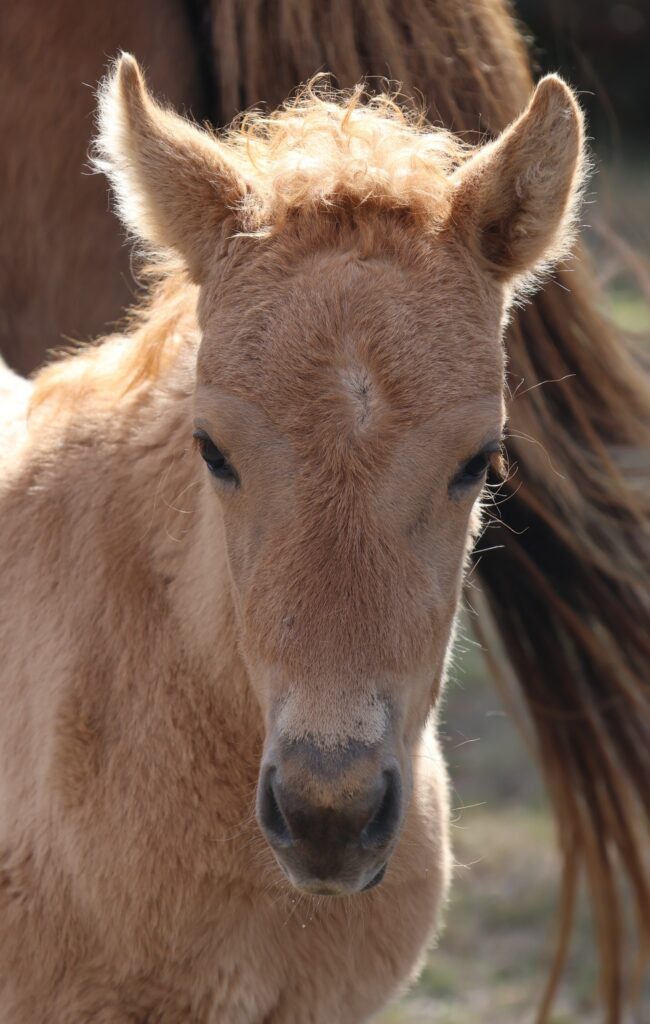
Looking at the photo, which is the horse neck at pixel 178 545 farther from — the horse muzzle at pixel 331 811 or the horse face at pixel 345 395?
the horse muzzle at pixel 331 811

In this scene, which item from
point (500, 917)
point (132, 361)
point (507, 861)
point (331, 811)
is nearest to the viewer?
point (331, 811)

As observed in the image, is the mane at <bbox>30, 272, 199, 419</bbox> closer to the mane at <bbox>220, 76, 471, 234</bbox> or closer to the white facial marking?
the mane at <bbox>220, 76, 471, 234</bbox>

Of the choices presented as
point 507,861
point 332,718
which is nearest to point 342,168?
point 332,718

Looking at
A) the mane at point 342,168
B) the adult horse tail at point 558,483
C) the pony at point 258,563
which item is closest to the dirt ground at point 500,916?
the adult horse tail at point 558,483

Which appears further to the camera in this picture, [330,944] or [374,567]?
[330,944]

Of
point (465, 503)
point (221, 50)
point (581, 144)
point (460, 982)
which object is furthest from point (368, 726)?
point (460, 982)

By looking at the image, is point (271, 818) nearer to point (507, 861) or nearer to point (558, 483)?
point (558, 483)

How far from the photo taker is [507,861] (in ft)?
16.4

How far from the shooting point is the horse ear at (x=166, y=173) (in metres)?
2.27

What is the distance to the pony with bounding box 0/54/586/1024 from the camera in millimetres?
2025

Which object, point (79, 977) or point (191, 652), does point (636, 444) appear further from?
point (79, 977)

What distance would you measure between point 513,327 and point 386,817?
1896mm

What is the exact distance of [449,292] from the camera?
219 cm

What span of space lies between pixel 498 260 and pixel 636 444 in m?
1.58
